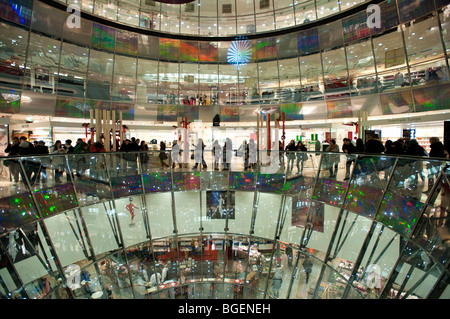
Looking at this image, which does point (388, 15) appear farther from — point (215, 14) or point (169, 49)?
point (169, 49)

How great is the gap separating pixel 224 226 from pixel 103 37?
54.0 feet

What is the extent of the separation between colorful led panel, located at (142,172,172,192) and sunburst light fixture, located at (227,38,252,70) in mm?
14148

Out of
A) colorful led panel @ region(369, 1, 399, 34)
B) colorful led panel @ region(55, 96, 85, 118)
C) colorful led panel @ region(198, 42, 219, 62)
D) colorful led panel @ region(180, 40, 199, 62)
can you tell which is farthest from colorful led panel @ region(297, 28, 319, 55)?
colorful led panel @ region(55, 96, 85, 118)

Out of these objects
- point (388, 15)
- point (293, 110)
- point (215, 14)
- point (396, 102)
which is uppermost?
point (215, 14)

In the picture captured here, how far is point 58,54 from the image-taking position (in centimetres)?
1828

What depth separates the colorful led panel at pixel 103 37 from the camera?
20.0 m

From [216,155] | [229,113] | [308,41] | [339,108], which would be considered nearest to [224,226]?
[216,155]

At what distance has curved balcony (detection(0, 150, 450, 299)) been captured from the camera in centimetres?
609

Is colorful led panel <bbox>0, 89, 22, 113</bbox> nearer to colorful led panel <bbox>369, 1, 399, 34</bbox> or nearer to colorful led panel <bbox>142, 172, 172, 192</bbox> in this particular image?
colorful led panel <bbox>142, 172, 172, 192</bbox>

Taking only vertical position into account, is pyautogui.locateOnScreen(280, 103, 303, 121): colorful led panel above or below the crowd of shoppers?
above

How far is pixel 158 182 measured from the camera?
13.2m
